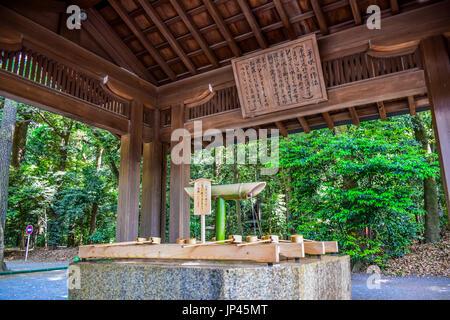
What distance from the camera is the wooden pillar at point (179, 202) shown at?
5215mm

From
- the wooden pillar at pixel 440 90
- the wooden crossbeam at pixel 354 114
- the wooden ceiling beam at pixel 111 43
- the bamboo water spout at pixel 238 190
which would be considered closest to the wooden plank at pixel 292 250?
the bamboo water spout at pixel 238 190

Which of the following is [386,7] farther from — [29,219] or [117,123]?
[29,219]

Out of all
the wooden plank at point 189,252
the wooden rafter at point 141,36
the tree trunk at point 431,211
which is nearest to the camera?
the wooden plank at point 189,252

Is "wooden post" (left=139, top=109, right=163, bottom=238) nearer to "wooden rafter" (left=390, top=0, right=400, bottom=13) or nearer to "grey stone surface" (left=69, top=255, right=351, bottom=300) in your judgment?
"grey stone surface" (left=69, top=255, right=351, bottom=300)

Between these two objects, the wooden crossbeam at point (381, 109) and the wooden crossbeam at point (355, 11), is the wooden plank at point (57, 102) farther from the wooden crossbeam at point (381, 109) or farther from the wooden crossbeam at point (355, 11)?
the wooden crossbeam at point (381, 109)

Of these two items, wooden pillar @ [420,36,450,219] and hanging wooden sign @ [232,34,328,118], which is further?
hanging wooden sign @ [232,34,328,118]

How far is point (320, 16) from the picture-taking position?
4242 millimetres

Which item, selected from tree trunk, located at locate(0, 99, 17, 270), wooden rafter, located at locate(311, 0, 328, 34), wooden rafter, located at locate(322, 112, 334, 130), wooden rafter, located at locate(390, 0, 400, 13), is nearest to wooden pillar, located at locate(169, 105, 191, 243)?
wooden rafter, located at locate(322, 112, 334, 130)

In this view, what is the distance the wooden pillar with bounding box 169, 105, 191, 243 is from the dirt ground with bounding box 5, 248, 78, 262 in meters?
8.59

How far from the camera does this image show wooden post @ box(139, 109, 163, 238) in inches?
222

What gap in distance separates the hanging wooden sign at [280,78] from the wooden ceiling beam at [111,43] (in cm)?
198

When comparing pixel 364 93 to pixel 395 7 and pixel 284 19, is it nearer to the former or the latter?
pixel 395 7

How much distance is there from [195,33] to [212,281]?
415cm
